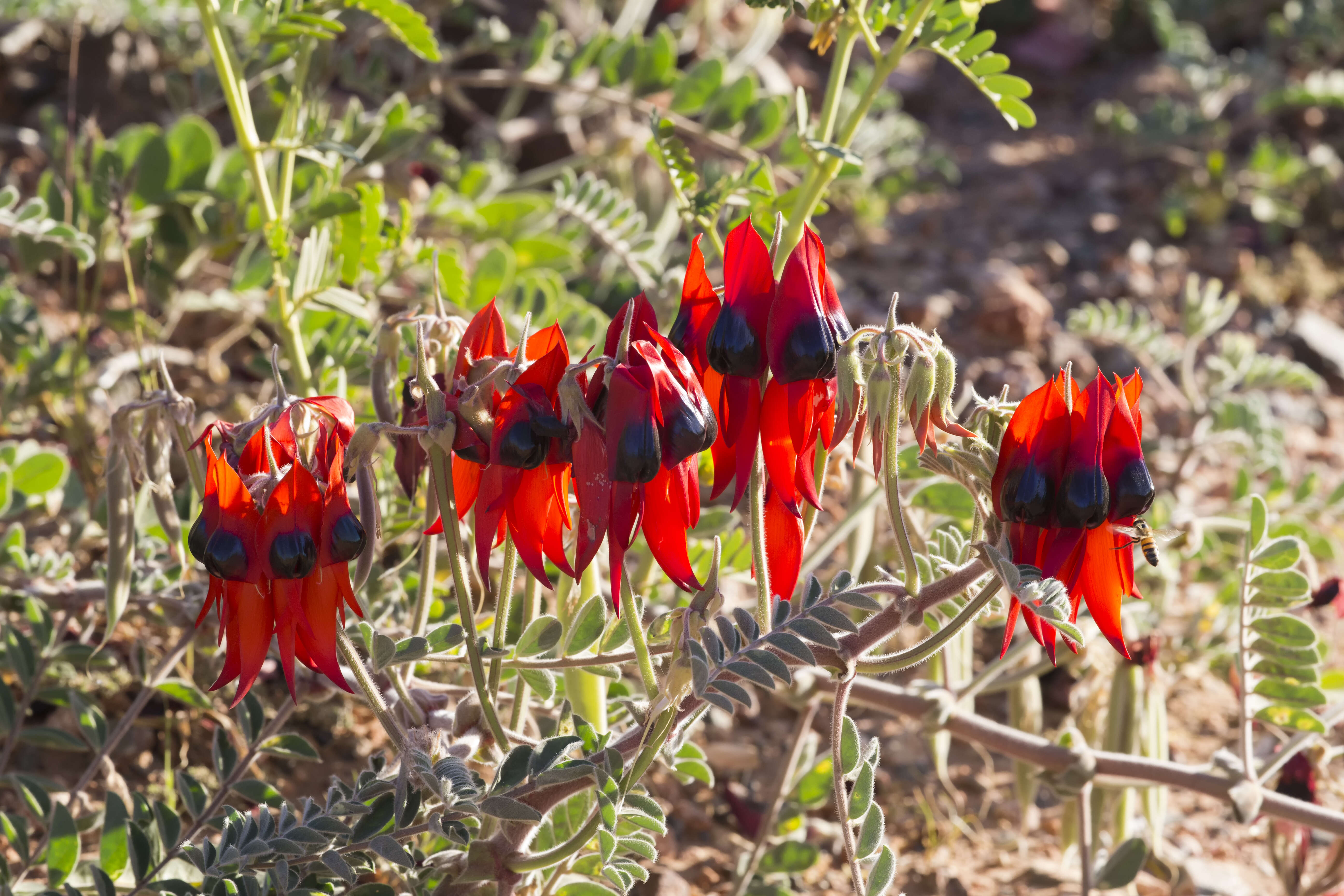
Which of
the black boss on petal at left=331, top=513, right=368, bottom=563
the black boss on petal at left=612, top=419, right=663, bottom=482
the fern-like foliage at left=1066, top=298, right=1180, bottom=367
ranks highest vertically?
the black boss on petal at left=612, top=419, right=663, bottom=482

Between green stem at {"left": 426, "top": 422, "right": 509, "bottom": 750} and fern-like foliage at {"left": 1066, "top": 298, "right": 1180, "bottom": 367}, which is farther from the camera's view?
fern-like foliage at {"left": 1066, "top": 298, "right": 1180, "bottom": 367}

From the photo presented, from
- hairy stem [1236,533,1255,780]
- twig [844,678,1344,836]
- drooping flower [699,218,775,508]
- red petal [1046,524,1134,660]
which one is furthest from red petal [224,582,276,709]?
hairy stem [1236,533,1255,780]

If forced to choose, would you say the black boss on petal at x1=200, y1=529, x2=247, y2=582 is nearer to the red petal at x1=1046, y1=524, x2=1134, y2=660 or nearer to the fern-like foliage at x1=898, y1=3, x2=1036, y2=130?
the red petal at x1=1046, y1=524, x2=1134, y2=660

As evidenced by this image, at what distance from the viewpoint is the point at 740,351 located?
95cm

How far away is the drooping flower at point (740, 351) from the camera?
0.95m

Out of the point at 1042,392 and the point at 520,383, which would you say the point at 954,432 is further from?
the point at 520,383

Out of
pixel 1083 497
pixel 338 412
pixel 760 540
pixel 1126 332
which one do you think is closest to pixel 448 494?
pixel 338 412

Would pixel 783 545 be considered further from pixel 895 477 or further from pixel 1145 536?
pixel 1145 536

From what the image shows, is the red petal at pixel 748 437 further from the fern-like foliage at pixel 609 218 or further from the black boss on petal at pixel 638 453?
the fern-like foliage at pixel 609 218

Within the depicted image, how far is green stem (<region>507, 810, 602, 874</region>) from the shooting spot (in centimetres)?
104

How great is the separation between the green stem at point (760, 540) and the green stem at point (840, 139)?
397 millimetres

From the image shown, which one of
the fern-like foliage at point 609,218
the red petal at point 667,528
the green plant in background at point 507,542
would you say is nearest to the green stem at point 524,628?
the green plant in background at point 507,542

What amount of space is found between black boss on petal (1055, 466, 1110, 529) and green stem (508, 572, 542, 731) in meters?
0.44

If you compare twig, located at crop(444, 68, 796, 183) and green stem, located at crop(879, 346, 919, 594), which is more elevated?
twig, located at crop(444, 68, 796, 183)
